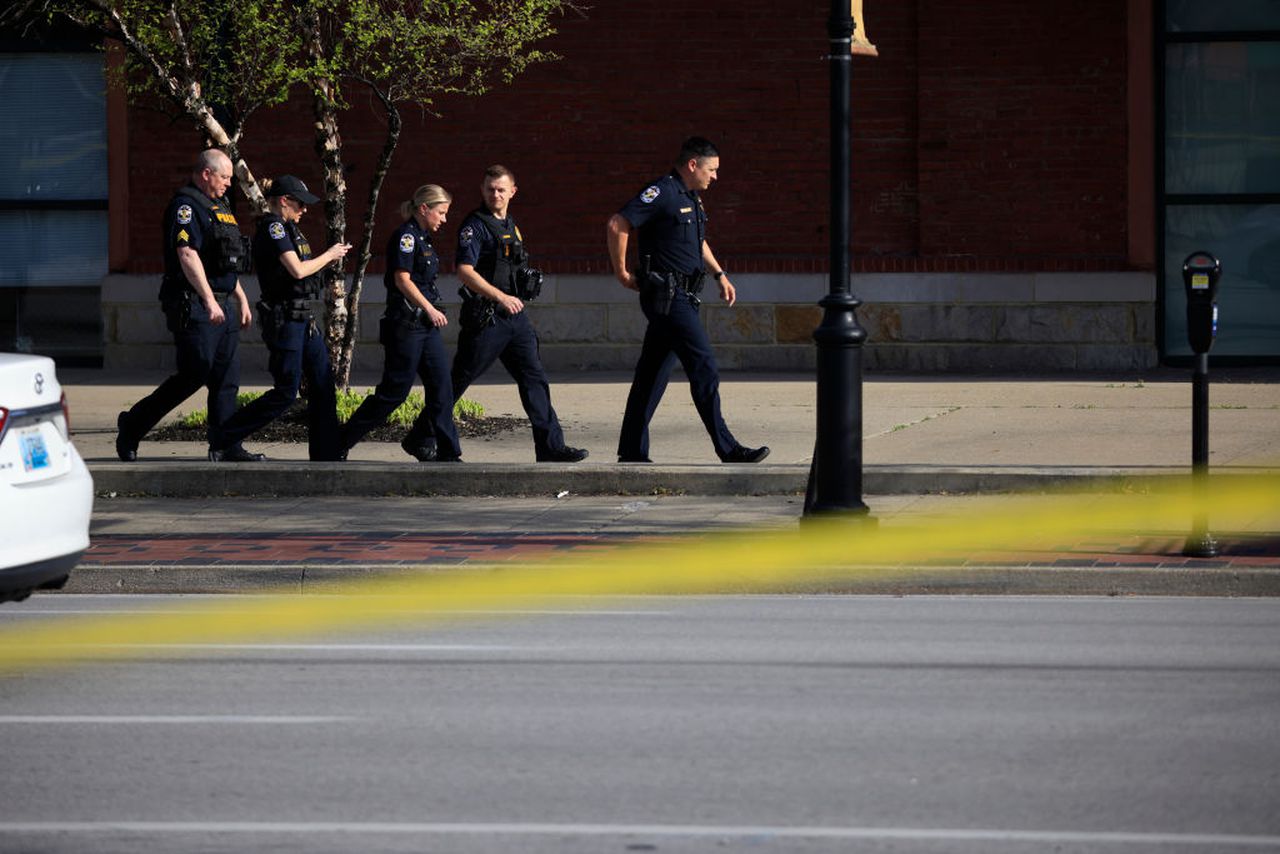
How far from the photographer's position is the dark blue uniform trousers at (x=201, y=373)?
1319 cm

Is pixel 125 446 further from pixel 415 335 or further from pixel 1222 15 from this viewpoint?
pixel 1222 15

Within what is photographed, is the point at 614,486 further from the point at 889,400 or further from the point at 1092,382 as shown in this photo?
the point at 1092,382

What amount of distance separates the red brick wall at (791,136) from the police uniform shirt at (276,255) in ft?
25.7

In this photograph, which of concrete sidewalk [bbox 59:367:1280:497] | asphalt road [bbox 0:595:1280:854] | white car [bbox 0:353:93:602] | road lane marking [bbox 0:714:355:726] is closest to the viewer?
asphalt road [bbox 0:595:1280:854]

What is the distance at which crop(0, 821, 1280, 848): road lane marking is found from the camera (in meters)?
5.70

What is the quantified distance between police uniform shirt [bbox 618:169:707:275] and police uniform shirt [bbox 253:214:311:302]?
201 cm

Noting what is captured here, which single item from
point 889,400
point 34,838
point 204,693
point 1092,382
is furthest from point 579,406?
point 34,838

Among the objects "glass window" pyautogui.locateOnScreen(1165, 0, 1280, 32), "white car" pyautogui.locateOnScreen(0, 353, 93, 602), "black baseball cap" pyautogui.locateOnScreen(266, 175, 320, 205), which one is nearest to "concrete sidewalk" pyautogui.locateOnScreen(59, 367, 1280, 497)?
"black baseball cap" pyautogui.locateOnScreen(266, 175, 320, 205)

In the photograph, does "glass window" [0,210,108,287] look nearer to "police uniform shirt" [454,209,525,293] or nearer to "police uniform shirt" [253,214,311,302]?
"police uniform shirt" [253,214,311,302]

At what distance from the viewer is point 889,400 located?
17.7 meters

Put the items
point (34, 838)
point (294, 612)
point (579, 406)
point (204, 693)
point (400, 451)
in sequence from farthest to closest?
point (579, 406)
point (400, 451)
point (294, 612)
point (204, 693)
point (34, 838)

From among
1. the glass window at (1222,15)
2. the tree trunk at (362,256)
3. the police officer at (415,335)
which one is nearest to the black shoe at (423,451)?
the police officer at (415,335)

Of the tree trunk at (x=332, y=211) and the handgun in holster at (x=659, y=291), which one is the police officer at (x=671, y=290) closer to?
the handgun in holster at (x=659, y=291)

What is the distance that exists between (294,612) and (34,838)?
3.88 meters
